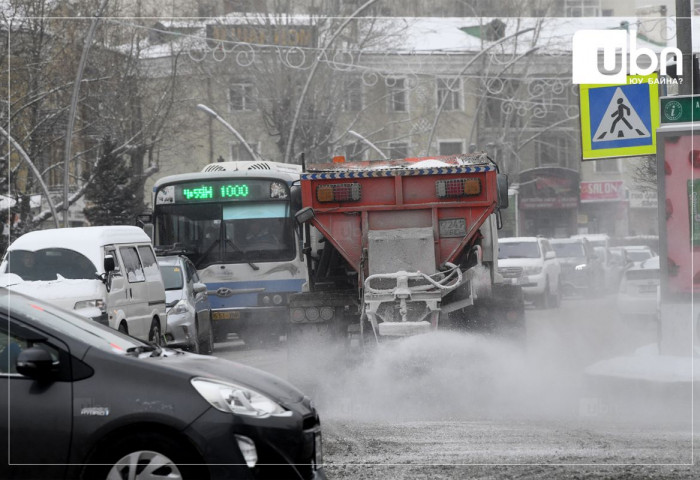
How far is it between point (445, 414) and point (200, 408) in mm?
5732

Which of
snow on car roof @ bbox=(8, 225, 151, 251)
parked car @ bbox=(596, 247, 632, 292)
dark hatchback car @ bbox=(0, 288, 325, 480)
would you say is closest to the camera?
dark hatchback car @ bbox=(0, 288, 325, 480)

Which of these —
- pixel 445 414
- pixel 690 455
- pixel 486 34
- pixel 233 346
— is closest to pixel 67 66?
pixel 233 346

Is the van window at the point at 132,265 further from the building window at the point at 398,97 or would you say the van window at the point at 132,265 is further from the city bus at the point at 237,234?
the building window at the point at 398,97

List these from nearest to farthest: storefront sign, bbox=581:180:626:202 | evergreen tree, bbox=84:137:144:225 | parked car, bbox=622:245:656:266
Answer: parked car, bbox=622:245:656:266
evergreen tree, bbox=84:137:144:225
storefront sign, bbox=581:180:626:202

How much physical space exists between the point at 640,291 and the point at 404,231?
29.5 ft

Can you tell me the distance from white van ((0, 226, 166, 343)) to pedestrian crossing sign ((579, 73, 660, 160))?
233 inches

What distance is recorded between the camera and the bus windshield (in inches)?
795

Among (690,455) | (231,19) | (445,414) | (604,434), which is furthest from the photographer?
(231,19)

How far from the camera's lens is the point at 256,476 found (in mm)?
6234

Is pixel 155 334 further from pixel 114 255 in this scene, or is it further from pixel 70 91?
pixel 70 91

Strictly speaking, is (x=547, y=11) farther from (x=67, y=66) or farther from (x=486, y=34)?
(x=67, y=66)

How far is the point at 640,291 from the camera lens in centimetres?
2212

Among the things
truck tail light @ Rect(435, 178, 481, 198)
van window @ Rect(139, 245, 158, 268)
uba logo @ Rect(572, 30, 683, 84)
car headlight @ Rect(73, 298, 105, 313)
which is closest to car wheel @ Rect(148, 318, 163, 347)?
van window @ Rect(139, 245, 158, 268)

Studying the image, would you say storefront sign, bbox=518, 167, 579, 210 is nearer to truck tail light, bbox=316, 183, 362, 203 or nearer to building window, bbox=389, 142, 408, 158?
building window, bbox=389, 142, 408, 158
